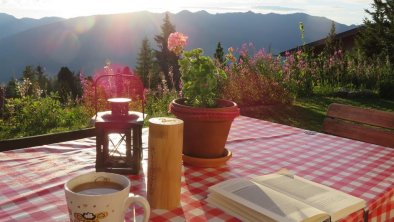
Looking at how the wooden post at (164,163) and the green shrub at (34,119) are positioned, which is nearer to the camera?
the wooden post at (164,163)

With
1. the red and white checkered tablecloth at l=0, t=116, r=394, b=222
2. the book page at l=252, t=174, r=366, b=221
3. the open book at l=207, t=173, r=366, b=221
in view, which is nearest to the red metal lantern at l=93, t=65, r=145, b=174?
the red and white checkered tablecloth at l=0, t=116, r=394, b=222

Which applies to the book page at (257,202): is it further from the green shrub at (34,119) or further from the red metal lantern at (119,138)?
the green shrub at (34,119)

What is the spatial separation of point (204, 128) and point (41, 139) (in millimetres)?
739

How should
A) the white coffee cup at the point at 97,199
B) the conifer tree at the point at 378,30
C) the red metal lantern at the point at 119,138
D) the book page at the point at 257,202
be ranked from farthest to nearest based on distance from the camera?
the conifer tree at the point at 378,30
the red metal lantern at the point at 119,138
the book page at the point at 257,202
the white coffee cup at the point at 97,199

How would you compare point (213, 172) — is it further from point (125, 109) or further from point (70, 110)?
point (70, 110)

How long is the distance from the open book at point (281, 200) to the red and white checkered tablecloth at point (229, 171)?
1.4 inches

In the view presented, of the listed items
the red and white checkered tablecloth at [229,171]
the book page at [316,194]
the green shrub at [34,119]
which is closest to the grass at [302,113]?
the green shrub at [34,119]

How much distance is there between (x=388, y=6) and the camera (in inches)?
818

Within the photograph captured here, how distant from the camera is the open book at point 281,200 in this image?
41.6 inches

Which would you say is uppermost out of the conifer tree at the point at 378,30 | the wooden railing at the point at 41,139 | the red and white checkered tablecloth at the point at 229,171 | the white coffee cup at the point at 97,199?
the conifer tree at the point at 378,30

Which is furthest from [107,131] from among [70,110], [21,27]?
[21,27]

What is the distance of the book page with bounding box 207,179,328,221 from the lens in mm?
1048

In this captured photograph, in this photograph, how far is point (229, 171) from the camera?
1.46 m

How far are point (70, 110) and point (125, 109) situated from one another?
4.33 m
